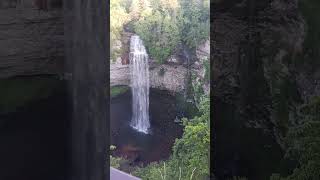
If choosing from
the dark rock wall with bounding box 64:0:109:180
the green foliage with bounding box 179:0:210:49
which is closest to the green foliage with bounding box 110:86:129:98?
the green foliage with bounding box 179:0:210:49

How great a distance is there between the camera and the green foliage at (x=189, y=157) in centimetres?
1484

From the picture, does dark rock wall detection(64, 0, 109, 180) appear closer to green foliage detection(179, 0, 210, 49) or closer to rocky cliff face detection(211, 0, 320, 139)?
rocky cliff face detection(211, 0, 320, 139)

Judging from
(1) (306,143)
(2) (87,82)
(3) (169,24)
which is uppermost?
(3) (169,24)

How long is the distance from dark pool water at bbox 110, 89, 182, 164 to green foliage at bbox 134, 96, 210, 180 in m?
0.51

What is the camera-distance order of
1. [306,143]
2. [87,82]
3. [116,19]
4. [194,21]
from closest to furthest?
[306,143]
[87,82]
[194,21]
[116,19]

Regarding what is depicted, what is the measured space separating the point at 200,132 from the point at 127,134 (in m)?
4.99

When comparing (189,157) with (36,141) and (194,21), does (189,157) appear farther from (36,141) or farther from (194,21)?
(36,141)

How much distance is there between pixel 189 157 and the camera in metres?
15.7

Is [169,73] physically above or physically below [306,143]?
below

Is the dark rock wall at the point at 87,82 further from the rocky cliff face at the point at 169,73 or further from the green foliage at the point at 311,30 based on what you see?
the rocky cliff face at the point at 169,73

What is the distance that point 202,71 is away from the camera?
1802 centimetres

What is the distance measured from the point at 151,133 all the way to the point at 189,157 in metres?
3.09

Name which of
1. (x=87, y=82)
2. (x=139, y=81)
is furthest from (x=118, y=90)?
(x=87, y=82)

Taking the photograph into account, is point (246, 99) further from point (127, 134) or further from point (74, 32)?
point (127, 134)
